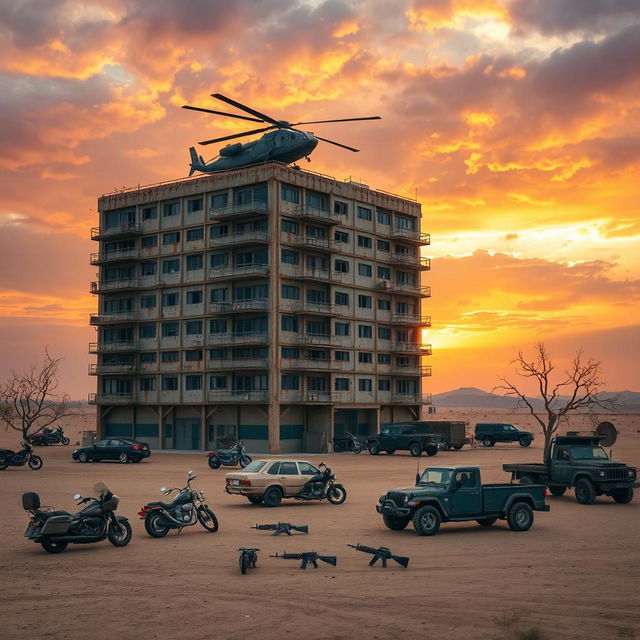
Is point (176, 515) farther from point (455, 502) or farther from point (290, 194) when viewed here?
point (290, 194)

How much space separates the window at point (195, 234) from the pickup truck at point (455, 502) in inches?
2217

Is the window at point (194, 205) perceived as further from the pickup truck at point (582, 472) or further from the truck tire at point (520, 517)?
the truck tire at point (520, 517)

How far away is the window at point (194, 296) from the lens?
7588 centimetres

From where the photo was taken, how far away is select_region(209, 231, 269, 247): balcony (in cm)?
7038

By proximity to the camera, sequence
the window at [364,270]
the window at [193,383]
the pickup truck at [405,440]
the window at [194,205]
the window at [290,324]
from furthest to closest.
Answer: the window at [364,270] → the window at [194,205] → the window at [193,383] → the window at [290,324] → the pickup truck at [405,440]

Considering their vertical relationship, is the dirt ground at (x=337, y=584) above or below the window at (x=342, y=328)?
below

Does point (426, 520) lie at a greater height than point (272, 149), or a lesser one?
lesser

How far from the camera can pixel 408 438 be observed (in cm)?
6300

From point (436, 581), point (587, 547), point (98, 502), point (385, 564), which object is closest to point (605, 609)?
point (436, 581)

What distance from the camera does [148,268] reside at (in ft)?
265

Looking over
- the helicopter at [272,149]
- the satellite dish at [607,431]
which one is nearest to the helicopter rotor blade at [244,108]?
the helicopter at [272,149]

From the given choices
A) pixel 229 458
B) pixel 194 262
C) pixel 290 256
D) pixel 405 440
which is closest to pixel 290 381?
pixel 290 256

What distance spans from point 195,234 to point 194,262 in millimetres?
2542

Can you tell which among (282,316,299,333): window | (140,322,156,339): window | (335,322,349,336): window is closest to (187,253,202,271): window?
(140,322,156,339): window
